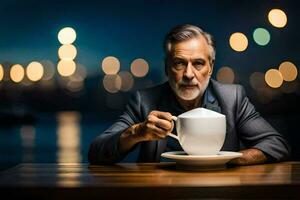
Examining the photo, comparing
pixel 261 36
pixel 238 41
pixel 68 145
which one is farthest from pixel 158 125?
pixel 68 145

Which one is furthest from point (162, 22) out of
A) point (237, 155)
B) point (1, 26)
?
point (237, 155)

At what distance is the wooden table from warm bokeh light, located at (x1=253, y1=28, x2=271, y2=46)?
3191 millimetres

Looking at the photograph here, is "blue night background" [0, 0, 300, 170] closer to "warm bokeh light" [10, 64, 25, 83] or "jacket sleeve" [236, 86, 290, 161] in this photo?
"warm bokeh light" [10, 64, 25, 83]

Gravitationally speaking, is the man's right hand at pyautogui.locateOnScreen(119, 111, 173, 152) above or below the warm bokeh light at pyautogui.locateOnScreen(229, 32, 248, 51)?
below

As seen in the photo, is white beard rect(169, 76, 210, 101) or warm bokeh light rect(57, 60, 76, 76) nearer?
white beard rect(169, 76, 210, 101)

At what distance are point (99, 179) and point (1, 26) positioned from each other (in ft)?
12.7

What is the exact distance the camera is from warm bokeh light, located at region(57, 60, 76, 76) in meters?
5.40

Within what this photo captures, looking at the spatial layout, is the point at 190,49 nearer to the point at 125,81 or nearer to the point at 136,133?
the point at 136,133

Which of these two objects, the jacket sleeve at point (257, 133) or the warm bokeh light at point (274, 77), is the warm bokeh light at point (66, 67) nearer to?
the warm bokeh light at point (274, 77)

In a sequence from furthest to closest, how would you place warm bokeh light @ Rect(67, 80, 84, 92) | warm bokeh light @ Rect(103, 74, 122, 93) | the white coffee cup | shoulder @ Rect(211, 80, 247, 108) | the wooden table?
1. warm bokeh light @ Rect(67, 80, 84, 92)
2. warm bokeh light @ Rect(103, 74, 122, 93)
3. shoulder @ Rect(211, 80, 247, 108)
4. the white coffee cup
5. the wooden table

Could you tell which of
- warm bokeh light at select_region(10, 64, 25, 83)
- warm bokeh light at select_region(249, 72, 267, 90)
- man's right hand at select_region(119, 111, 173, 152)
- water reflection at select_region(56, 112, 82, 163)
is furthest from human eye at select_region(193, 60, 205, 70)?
Answer: water reflection at select_region(56, 112, 82, 163)

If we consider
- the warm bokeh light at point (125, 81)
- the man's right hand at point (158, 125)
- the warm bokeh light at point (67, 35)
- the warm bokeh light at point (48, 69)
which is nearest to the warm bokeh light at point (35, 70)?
the warm bokeh light at point (48, 69)

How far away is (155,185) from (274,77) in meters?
4.56

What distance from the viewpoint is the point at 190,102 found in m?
2.28
